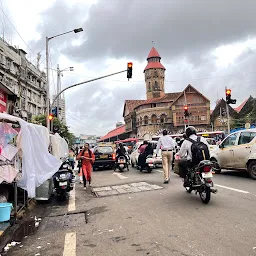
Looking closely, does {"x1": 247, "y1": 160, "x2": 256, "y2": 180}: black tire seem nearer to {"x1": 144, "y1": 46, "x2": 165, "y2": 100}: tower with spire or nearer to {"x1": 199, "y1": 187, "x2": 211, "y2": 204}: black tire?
{"x1": 199, "y1": 187, "x2": 211, "y2": 204}: black tire

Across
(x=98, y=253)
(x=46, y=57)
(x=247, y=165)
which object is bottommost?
(x=98, y=253)

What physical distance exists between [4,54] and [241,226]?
42.6 metres

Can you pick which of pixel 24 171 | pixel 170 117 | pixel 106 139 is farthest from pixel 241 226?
pixel 106 139

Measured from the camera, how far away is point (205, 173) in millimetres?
6664

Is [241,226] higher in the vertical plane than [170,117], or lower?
lower

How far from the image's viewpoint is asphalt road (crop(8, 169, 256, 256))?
4.14 m

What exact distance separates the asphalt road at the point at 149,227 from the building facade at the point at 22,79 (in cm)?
2811

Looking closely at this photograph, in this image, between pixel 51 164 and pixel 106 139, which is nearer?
pixel 51 164

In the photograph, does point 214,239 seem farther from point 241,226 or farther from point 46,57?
point 46,57

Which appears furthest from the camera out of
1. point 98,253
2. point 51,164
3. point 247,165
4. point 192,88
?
point 192,88

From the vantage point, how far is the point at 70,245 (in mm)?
4527

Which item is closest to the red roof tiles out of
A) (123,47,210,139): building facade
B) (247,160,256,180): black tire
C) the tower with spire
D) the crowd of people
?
the tower with spire

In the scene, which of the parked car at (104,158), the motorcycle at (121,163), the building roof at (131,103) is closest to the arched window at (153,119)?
the building roof at (131,103)

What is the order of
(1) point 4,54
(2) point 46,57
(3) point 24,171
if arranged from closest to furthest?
(3) point 24,171 < (2) point 46,57 < (1) point 4,54
